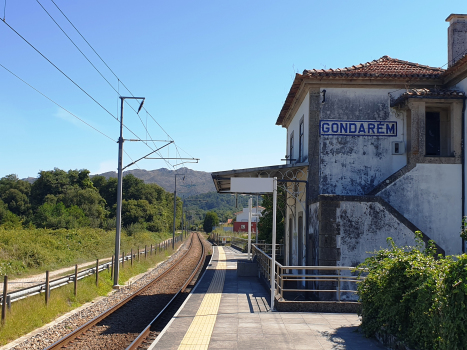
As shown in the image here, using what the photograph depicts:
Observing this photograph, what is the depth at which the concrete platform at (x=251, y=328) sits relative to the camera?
789 cm

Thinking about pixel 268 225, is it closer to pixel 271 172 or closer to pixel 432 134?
pixel 271 172

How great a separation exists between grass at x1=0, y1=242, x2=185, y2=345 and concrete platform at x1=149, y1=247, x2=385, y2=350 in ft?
11.0

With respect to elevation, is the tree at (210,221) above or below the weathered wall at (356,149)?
below

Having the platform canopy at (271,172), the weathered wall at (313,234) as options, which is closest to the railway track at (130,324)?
the weathered wall at (313,234)

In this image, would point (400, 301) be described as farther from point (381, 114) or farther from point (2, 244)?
point (2, 244)

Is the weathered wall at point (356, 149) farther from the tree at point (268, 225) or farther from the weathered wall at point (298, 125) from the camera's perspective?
the tree at point (268, 225)

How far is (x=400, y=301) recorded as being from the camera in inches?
280

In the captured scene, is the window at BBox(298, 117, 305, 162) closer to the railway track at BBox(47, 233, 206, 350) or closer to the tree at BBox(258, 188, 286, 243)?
the railway track at BBox(47, 233, 206, 350)

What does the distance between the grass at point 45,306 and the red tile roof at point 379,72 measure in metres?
10.0

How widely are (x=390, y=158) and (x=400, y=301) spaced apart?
8.77 m

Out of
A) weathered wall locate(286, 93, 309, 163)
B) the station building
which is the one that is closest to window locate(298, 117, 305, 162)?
the station building

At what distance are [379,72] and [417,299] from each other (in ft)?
33.4

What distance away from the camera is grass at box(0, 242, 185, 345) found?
991 cm

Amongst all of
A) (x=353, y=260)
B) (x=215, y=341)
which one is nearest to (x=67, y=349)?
(x=215, y=341)
